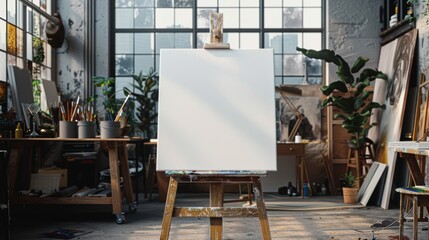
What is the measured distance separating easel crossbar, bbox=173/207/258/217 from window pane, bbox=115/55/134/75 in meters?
5.41

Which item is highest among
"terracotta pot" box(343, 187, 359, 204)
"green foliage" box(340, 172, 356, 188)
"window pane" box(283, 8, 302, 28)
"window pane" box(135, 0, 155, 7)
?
"window pane" box(135, 0, 155, 7)

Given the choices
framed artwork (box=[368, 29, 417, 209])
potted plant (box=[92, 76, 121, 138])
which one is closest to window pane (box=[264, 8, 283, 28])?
framed artwork (box=[368, 29, 417, 209])

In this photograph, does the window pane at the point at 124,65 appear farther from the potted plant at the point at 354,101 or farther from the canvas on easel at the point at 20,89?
the potted plant at the point at 354,101

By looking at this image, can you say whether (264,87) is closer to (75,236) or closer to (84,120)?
(75,236)

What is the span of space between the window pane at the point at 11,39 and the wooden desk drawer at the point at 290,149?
3.39 m

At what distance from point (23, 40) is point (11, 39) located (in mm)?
401

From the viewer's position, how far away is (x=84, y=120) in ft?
18.3

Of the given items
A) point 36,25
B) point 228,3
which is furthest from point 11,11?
point 228,3

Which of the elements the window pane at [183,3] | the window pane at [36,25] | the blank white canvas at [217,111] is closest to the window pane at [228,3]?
the window pane at [183,3]

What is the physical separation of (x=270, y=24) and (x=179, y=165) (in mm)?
5394

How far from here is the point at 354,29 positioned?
8102 mm

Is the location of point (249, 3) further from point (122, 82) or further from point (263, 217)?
point (263, 217)

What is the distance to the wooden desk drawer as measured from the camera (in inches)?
290

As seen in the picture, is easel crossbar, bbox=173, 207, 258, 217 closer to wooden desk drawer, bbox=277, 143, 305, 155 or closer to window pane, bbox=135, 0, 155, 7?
wooden desk drawer, bbox=277, 143, 305, 155
